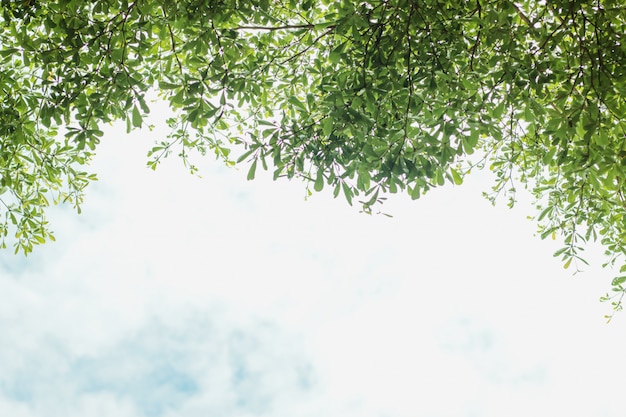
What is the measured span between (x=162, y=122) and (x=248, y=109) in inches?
49.6

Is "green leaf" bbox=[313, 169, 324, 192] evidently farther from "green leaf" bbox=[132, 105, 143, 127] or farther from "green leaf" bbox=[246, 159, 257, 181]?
"green leaf" bbox=[132, 105, 143, 127]

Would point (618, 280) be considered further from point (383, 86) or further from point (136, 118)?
point (136, 118)

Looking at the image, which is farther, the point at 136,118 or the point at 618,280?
the point at 618,280

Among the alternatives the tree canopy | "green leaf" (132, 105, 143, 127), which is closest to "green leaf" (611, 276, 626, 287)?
the tree canopy

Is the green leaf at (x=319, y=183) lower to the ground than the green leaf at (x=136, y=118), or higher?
lower

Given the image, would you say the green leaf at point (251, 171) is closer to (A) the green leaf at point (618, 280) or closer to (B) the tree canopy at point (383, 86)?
(B) the tree canopy at point (383, 86)

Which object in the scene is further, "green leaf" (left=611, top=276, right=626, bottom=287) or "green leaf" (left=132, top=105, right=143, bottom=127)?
"green leaf" (left=611, top=276, right=626, bottom=287)

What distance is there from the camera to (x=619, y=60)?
164 inches

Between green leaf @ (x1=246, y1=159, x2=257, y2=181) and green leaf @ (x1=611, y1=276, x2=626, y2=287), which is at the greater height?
green leaf @ (x1=246, y1=159, x2=257, y2=181)

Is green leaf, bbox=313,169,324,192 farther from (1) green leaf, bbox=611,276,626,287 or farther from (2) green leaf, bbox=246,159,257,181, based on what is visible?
(1) green leaf, bbox=611,276,626,287

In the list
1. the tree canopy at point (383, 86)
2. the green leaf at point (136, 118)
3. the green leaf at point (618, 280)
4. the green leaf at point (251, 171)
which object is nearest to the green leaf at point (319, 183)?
the tree canopy at point (383, 86)

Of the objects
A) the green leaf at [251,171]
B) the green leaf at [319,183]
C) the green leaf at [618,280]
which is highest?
the green leaf at [251,171]

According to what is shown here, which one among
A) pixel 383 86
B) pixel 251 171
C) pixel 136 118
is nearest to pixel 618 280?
pixel 383 86

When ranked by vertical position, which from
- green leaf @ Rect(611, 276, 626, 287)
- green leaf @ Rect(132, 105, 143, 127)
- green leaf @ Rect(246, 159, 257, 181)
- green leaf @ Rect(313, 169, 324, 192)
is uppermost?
green leaf @ Rect(132, 105, 143, 127)
